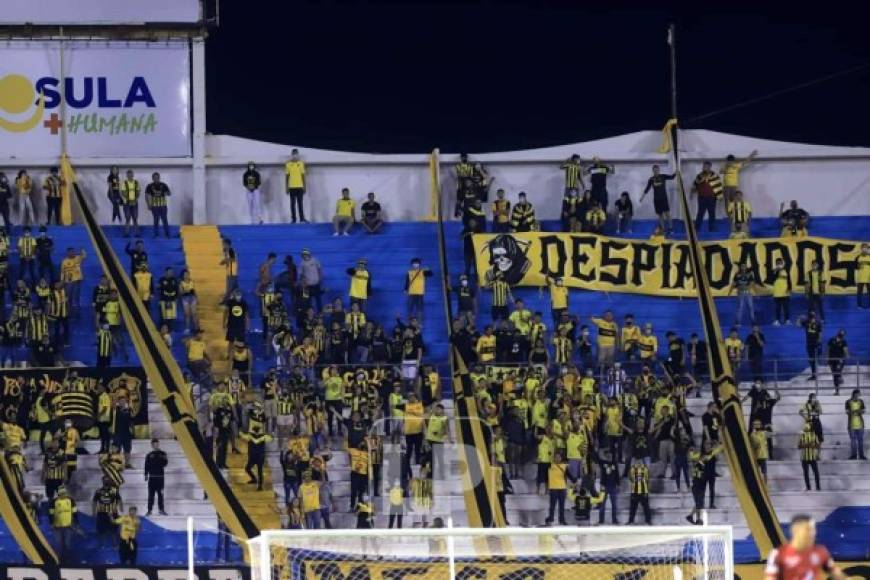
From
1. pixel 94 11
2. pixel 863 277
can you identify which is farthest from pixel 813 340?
pixel 94 11

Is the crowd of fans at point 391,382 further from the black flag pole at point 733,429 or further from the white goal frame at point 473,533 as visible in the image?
the white goal frame at point 473,533

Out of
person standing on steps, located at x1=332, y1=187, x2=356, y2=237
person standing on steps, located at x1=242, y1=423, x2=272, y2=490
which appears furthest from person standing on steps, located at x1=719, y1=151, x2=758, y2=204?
person standing on steps, located at x1=242, y1=423, x2=272, y2=490

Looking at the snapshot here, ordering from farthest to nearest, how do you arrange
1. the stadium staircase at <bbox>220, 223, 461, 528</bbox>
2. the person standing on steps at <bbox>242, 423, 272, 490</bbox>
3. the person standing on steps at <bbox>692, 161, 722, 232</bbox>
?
the person standing on steps at <bbox>692, 161, 722, 232</bbox>, the stadium staircase at <bbox>220, 223, 461, 528</bbox>, the person standing on steps at <bbox>242, 423, 272, 490</bbox>

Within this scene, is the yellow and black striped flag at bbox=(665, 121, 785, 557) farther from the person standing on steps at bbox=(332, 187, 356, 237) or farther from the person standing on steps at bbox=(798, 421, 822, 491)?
the person standing on steps at bbox=(332, 187, 356, 237)

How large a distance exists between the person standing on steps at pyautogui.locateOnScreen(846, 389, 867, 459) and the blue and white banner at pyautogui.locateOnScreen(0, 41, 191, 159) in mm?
12168

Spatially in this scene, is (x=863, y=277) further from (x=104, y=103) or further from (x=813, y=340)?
(x=104, y=103)

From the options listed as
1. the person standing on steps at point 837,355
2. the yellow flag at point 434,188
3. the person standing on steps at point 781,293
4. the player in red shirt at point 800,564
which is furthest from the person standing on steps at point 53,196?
the player in red shirt at point 800,564

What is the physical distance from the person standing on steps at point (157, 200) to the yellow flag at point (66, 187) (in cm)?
133

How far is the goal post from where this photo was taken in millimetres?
19625

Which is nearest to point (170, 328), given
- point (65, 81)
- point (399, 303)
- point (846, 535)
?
point (399, 303)

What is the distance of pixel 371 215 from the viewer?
33.0m

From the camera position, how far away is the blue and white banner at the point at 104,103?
1335 inches

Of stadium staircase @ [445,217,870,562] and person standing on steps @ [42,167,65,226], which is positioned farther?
person standing on steps @ [42,167,65,226]

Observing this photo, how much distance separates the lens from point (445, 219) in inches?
1332
